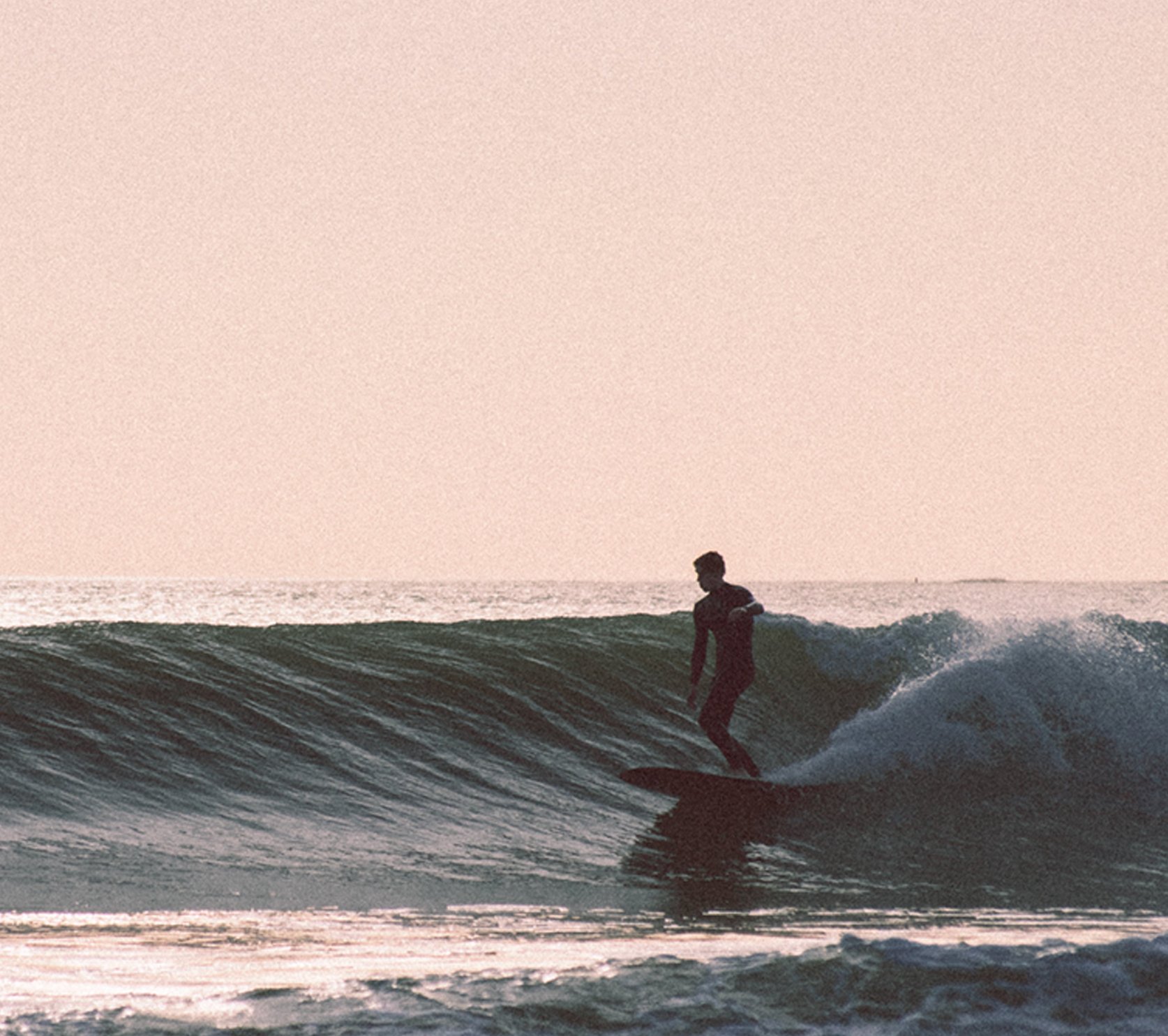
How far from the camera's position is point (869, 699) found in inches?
697

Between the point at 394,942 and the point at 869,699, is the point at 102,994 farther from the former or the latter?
the point at 869,699

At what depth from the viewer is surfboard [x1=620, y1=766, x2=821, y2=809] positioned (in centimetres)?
1049

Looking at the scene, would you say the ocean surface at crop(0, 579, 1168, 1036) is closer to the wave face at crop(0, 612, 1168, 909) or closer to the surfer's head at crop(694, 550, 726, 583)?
the wave face at crop(0, 612, 1168, 909)

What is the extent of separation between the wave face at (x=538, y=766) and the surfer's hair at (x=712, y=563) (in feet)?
6.69

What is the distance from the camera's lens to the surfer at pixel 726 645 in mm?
10570

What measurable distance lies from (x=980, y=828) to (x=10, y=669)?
881 centimetres

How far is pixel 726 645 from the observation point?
10.7m

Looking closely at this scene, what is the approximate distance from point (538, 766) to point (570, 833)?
2376 mm

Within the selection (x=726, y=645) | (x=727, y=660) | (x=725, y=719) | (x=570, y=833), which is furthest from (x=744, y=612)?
(x=570, y=833)

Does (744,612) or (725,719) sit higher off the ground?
(744,612)

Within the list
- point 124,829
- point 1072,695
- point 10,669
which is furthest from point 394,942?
point 1072,695

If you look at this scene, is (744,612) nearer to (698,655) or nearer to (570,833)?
(698,655)

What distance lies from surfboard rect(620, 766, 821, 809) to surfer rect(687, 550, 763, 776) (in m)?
0.19

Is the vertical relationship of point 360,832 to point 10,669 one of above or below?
below
